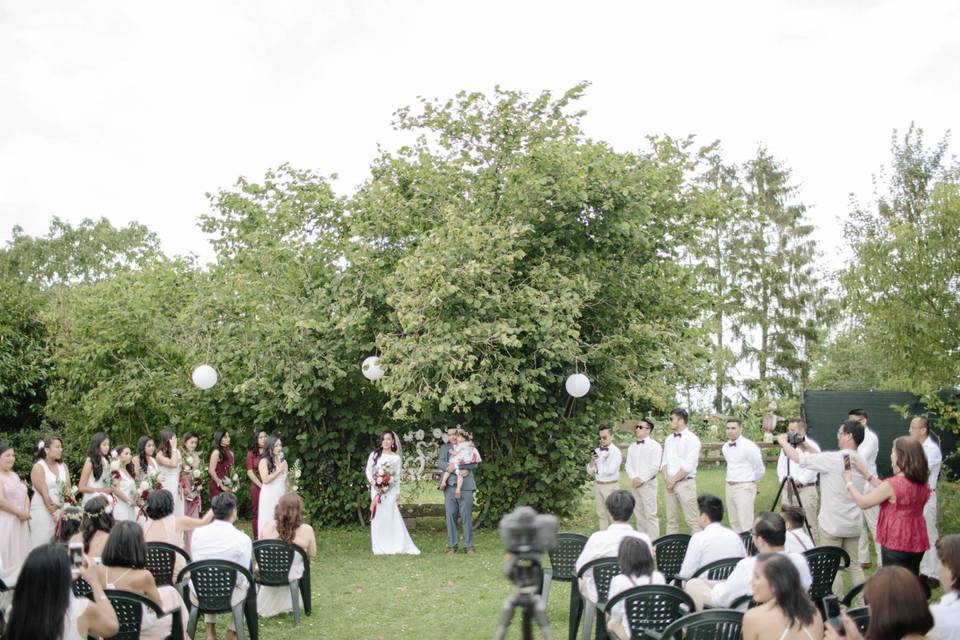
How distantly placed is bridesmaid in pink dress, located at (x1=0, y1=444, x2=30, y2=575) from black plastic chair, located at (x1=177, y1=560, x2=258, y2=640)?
3207mm

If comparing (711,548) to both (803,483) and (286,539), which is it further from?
(803,483)

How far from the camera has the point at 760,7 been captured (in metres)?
12.2

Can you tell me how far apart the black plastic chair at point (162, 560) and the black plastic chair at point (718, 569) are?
4201mm

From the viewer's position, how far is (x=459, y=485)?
→ 1227 centimetres

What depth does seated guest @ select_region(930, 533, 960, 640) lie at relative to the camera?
4117mm

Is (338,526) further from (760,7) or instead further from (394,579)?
(760,7)

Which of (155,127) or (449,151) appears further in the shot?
(155,127)

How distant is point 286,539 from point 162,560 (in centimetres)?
155

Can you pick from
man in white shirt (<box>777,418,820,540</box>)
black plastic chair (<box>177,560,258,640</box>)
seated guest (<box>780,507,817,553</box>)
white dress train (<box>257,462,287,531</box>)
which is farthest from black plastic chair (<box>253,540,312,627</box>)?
man in white shirt (<box>777,418,820,540</box>)

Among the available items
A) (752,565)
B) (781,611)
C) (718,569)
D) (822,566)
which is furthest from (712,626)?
(822,566)

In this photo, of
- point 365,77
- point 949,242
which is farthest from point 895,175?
point 365,77

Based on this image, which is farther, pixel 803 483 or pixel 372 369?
pixel 372 369

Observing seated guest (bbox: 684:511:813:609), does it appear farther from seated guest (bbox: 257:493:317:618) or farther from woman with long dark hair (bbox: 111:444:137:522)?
woman with long dark hair (bbox: 111:444:137:522)

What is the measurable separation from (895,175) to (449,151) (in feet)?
43.7
